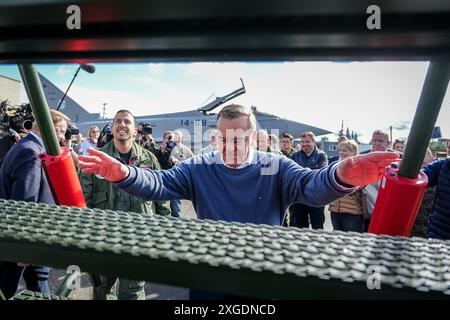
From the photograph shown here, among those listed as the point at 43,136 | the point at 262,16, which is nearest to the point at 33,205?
the point at 43,136

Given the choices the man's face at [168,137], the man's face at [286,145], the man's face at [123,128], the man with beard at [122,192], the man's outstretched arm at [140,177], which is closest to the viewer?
the man's outstretched arm at [140,177]

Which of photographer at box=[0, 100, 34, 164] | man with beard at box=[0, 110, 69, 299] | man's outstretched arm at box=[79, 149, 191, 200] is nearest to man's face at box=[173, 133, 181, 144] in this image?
photographer at box=[0, 100, 34, 164]

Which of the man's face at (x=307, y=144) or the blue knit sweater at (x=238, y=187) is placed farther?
the man's face at (x=307, y=144)

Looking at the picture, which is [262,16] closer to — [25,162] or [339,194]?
[339,194]

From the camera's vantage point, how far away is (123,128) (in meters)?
2.87

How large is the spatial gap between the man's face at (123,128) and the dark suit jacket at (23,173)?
2.11 ft

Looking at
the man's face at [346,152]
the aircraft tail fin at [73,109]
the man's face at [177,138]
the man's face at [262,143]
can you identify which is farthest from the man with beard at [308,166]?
the aircraft tail fin at [73,109]

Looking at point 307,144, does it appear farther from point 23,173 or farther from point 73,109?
point 73,109

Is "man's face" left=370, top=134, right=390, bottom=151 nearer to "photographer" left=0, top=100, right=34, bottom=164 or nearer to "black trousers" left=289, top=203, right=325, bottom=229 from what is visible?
"black trousers" left=289, top=203, right=325, bottom=229

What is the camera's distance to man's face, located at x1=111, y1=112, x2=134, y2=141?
2855 mm

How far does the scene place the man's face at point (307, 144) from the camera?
4973mm

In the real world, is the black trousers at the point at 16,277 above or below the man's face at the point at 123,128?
below

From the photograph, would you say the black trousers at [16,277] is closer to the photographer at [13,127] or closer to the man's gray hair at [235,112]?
the photographer at [13,127]

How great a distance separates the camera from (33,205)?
2.97 feet
